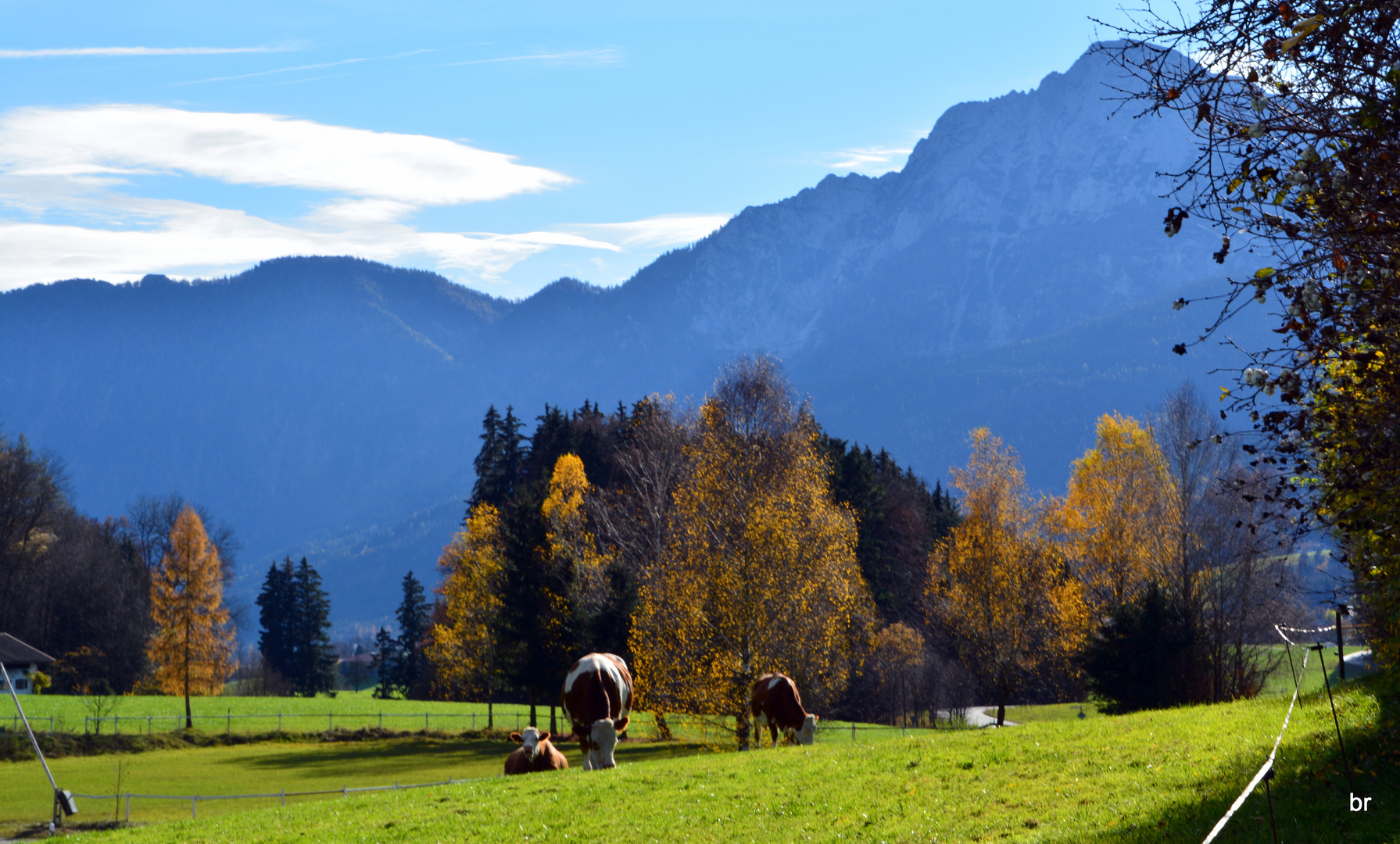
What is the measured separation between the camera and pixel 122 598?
2985 inches

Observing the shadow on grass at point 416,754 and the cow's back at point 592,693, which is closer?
the cow's back at point 592,693

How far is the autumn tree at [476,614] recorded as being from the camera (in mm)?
50938

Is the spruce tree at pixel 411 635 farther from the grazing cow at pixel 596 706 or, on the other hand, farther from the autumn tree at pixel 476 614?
the grazing cow at pixel 596 706

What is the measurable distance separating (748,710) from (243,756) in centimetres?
2666

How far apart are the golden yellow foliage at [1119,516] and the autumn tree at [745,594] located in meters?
17.0

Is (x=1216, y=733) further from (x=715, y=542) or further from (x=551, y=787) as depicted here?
(x=715, y=542)

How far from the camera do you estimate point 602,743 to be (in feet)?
71.5

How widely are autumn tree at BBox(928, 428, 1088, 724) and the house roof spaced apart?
188 feet

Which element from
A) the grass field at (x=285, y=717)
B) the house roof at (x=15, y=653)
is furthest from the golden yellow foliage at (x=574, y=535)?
the house roof at (x=15, y=653)

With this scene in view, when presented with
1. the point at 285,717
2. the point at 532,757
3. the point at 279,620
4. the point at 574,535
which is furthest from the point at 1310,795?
the point at 279,620

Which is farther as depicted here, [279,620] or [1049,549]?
[279,620]

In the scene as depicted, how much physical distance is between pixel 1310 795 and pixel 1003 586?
33.3 meters

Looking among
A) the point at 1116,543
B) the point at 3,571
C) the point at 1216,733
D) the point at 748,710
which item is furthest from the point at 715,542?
the point at 3,571

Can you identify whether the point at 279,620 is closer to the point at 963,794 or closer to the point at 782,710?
the point at 782,710
